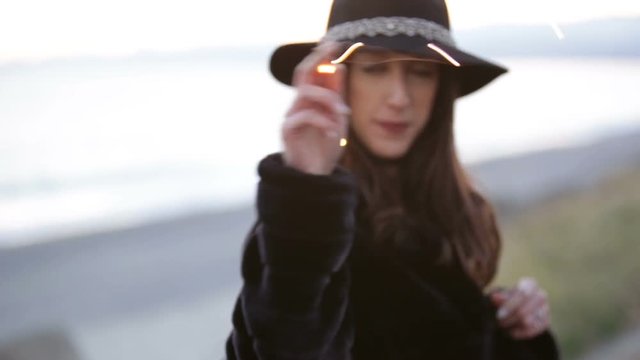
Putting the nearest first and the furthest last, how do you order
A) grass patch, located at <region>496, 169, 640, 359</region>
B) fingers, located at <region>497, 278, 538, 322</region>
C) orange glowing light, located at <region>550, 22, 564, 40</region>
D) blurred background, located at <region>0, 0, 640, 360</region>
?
fingers, located at <region>497, 278, 538, 322</region> → blurred background, located at <region>0, 0, 640, 360</region> → orange glowing light, located at <region>550, 22, 564, 40</region> → grass patch, located at <region>496, 169, 640, 359</region>

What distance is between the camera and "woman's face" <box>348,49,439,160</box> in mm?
1183

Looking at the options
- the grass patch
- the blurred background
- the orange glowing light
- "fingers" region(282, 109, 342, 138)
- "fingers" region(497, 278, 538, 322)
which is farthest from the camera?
the grass patch

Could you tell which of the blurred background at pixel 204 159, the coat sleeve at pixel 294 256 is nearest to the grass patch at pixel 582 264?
the blurred background at pixel 204 159

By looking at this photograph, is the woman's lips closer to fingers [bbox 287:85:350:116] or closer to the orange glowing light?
fingers [bbox 287:85:350:116]

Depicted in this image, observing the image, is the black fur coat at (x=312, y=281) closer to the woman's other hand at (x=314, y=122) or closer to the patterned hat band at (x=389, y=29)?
the woman's other hand at (x=314, y=122)

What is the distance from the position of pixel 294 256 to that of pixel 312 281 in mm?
32

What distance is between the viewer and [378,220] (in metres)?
1.13

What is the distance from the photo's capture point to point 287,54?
4.13 feet

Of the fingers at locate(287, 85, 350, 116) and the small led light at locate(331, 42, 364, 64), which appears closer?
the fingers at locate(287, 85, 350, 116)

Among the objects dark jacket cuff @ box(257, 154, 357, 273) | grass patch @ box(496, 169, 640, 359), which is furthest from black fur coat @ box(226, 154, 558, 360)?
grass patch @ box(496, 169, 640, 359)

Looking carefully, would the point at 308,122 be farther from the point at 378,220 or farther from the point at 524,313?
the point at 524,313

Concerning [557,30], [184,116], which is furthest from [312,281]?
[557,30]

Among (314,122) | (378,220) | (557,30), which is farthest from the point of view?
(557,30)

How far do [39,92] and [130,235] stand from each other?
1140 mm
